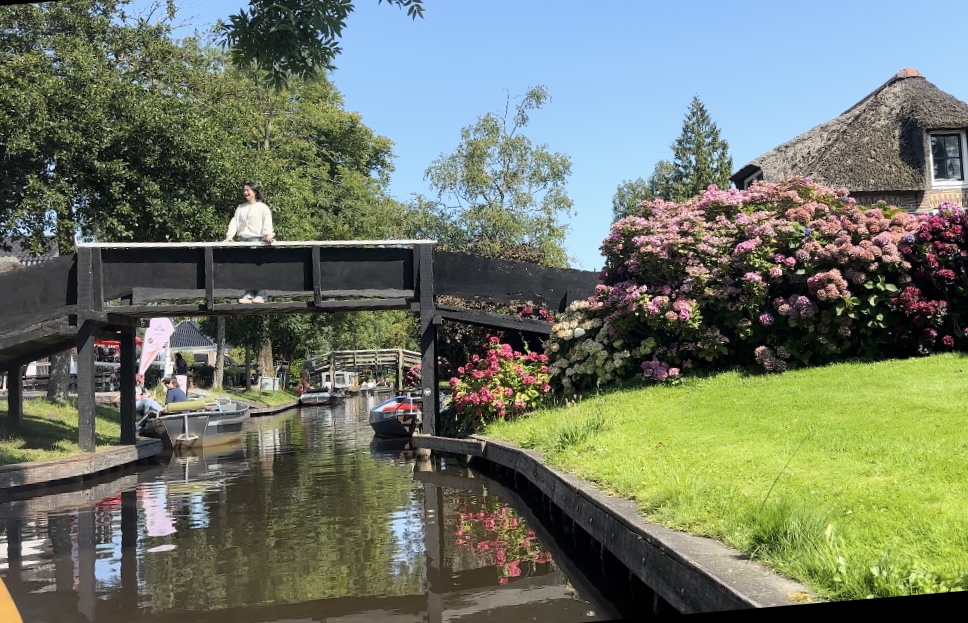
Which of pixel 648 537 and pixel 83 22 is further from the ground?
pixel 83 22

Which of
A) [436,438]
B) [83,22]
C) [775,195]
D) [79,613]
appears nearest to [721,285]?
[775,195]

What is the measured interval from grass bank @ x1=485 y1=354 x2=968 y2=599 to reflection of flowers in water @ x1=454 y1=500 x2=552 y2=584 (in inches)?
32.7

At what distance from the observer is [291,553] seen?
27.5ft

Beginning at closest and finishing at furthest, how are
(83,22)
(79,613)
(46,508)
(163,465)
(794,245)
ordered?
(79,613), (46,508), (794,245), (163,465), (83,22)

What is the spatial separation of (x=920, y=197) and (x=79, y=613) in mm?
26862

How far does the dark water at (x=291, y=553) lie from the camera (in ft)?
21.8

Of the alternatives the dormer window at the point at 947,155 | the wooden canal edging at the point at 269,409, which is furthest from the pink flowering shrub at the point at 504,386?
the wooden canal edging at the point at 269,409

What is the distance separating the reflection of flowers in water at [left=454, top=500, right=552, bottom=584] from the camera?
7.82 meters

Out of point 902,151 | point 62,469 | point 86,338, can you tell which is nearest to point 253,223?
point 86,338

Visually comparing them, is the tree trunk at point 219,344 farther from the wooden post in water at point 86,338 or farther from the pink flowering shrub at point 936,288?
the pink flowering shrub at point 936,288

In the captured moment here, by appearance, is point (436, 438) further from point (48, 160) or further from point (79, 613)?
point (48, 160)

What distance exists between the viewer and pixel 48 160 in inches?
765

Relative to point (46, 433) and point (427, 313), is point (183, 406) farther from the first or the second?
point (427, 313)

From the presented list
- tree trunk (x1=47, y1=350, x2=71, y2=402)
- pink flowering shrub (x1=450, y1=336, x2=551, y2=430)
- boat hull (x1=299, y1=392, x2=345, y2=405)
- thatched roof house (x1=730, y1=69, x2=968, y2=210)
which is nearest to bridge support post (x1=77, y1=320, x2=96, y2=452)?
pink flowering shrub (x1=450, y1=336, x2=551, y2=430)
